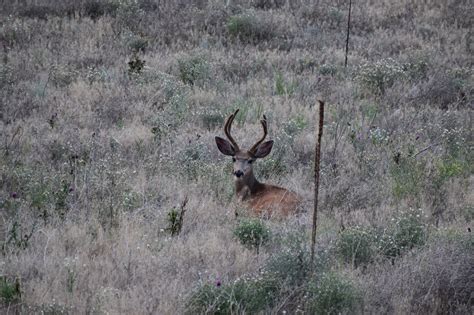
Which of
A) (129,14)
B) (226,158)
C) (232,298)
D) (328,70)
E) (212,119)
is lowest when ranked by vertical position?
(226,158)

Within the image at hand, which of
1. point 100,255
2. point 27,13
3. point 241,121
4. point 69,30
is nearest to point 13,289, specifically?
point 100,255

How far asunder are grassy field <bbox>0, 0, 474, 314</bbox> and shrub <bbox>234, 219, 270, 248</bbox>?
0.07 feet

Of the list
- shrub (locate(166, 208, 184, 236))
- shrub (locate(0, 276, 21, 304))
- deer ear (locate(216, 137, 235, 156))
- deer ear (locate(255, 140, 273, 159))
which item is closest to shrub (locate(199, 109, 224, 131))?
deer ear (locate(216, 137, 235, 156))

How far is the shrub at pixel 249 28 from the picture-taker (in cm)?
1647

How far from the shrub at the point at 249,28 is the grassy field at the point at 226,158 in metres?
0.05

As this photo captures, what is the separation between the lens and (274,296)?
5637mm

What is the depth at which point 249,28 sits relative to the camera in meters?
16.6

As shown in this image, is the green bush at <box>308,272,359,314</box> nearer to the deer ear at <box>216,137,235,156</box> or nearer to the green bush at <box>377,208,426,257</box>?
the green bush at <box>377,208,426,257</box>

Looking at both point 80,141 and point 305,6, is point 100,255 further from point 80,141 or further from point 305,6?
point 305,6

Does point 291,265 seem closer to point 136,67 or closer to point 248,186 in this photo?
point 248,186

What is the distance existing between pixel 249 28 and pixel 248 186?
8.14 m

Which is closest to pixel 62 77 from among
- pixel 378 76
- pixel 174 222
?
pixel 378 76

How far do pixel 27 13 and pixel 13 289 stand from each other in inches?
516

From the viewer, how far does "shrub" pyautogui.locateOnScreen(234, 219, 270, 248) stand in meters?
6.88
